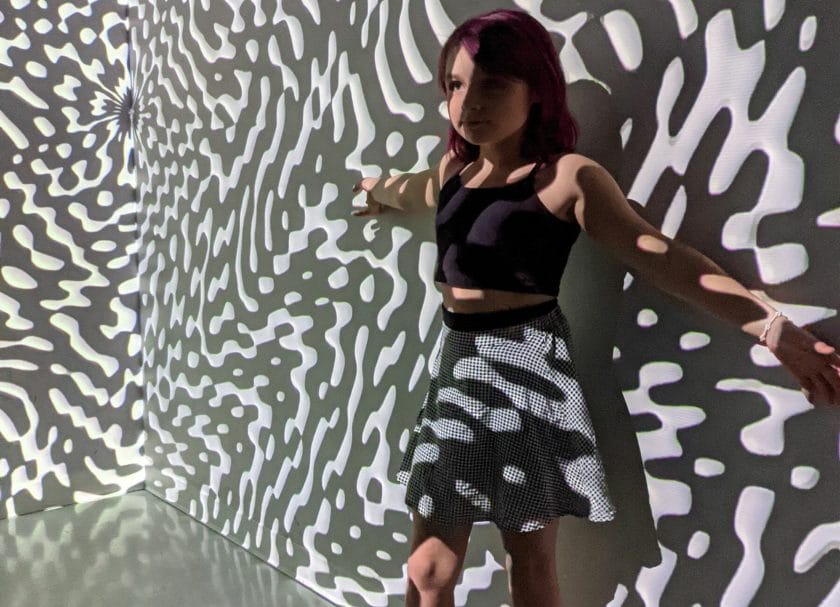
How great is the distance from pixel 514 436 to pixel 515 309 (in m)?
0.22

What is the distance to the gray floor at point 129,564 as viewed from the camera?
2.21m

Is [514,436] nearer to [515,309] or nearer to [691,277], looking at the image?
[515,309]

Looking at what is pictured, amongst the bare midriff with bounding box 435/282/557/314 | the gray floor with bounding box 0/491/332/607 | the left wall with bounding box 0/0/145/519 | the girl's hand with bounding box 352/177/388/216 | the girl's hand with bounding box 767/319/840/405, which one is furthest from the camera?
the left wall with bounding box 0/0/145/519

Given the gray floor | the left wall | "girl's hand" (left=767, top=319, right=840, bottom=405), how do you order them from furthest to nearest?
1. the left wall
2. the gray floor
3. "girl's hand" (left=767, top=319, right=840, bottom=405)

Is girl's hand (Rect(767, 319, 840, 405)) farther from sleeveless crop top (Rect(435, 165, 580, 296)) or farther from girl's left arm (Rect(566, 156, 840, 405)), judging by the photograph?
sleeveless crop top (Rect(435, 165, 580, 296))

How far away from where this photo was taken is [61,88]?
9.27ft

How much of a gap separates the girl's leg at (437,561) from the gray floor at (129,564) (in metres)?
0.93

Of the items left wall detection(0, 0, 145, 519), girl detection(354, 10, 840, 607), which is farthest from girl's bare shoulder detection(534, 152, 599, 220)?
left wall detection(0, 0, 145, 519)

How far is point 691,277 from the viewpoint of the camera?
1.15 metres

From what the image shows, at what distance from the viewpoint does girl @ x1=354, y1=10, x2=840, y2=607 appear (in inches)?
48.9

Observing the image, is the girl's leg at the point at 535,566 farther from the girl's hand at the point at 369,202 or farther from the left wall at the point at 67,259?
the left wall at the point at 67,259

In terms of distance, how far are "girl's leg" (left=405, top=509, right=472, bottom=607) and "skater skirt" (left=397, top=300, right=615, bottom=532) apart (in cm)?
4

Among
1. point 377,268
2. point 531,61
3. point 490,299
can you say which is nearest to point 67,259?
point 377,268

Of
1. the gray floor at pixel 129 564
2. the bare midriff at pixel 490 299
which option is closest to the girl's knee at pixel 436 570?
the bare midriff at pixel 490 299
